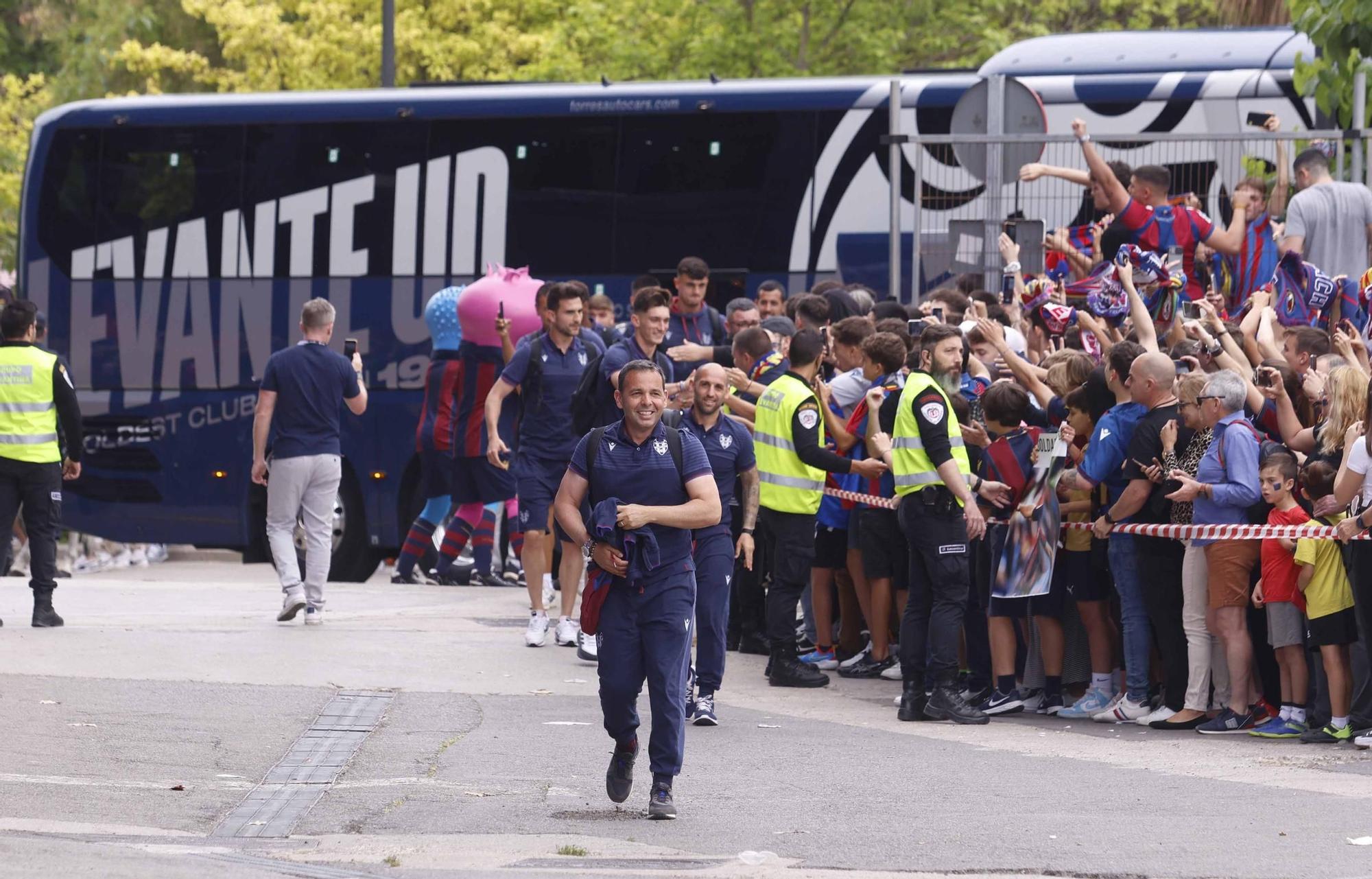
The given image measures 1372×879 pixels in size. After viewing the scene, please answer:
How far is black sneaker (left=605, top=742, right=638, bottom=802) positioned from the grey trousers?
5.64 m

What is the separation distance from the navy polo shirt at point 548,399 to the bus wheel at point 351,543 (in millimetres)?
6432

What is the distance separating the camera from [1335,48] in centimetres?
1368

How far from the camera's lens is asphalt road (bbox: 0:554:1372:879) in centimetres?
759

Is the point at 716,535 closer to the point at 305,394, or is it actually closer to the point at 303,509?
the point at 305,394

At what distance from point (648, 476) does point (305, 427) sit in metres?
5.59

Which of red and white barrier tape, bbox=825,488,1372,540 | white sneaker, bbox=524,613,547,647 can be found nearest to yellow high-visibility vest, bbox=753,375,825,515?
red and white barrier tape, bbox=825,488,1372,540

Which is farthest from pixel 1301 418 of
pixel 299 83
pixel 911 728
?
pixel 299 83

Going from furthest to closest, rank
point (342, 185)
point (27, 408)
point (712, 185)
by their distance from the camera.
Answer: point (342, 185) → point (712, 185) → point (27, 408)

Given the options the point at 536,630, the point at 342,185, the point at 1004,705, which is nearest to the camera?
the point at 1004,705

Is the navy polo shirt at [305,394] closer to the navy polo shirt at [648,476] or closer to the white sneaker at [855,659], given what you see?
the white sneaker at [855,659]

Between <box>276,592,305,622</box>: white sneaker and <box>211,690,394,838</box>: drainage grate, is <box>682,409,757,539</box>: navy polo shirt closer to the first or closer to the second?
<box>211,690,394,838</box>: drainage grate

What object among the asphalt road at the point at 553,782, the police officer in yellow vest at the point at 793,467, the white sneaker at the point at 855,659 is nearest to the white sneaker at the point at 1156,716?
the asphalt road at the point at 553,782

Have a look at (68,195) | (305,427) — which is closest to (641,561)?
(305,427)

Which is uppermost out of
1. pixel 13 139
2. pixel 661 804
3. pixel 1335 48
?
pixel 13 139
